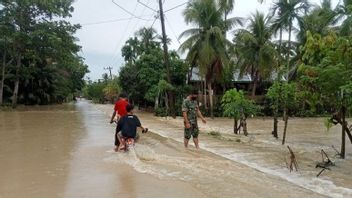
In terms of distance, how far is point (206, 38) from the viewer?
33219mm

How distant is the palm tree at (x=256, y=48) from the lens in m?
35.1

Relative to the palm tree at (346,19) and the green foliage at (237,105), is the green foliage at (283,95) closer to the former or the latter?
the green foliage at (237,105)

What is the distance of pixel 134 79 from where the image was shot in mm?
43750

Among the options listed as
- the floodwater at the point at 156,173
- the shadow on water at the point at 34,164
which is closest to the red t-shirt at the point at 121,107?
the floodwater at the point at 156,173

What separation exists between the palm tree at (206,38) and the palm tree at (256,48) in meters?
2.03

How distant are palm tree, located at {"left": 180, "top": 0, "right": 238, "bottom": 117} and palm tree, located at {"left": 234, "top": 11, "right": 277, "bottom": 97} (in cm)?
203

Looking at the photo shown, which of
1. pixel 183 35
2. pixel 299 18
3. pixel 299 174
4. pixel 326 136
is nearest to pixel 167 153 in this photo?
pixel 299 174

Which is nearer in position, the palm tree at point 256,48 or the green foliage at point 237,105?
the green foliage at point 237,105

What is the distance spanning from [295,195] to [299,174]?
2.52 metres

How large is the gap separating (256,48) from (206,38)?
528 cm

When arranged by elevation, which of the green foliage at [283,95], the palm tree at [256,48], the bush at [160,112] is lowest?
the bush at [160,112]

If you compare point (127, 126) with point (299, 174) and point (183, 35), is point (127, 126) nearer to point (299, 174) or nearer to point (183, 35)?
point (299, 174)

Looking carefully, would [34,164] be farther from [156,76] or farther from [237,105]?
[156,76]

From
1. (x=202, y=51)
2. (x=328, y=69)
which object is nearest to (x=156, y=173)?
(x=328, y=69)
